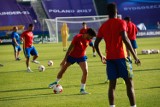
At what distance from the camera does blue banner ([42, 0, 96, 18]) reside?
6134 centimetres

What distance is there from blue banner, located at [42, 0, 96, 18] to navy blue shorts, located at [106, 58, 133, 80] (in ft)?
169

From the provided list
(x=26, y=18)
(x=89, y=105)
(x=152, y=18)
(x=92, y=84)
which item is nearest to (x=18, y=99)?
(x=89, y=105)

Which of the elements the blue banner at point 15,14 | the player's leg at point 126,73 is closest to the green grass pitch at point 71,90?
A: the player's leg at point 126,73

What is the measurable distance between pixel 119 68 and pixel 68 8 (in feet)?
174

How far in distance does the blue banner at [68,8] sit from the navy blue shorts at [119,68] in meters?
51.6

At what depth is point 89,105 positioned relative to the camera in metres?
11.4

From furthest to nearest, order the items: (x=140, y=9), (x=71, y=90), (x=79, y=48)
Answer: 1. (x=140, y=9)
2. (x=71, y=90)
3. (x=79, y=48)

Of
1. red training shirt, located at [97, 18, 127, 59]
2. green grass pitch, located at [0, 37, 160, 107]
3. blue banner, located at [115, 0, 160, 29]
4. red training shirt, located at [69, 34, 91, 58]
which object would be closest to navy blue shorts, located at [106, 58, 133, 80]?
red training shirt, located at [97, 18, 127, 59]

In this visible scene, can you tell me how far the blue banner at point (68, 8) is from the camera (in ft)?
201

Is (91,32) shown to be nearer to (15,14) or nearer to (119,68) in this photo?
(119,68)

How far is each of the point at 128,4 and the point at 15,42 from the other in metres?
38.2

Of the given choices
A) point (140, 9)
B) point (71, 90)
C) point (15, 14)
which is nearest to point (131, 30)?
point (71, 90)

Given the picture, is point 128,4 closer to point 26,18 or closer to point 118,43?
point 26,18

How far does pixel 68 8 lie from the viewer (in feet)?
203
